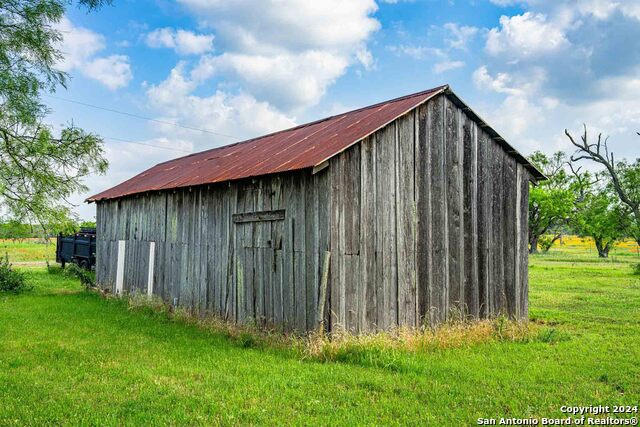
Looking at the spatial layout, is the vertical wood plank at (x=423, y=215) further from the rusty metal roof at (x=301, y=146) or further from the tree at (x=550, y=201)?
the tree at (x=550, y=201)

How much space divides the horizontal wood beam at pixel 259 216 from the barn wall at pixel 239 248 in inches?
3.7

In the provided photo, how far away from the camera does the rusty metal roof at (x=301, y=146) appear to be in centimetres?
1100

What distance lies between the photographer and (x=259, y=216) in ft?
39.8

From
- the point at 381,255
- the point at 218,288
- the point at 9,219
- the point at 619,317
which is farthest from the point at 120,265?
the point at 619,317

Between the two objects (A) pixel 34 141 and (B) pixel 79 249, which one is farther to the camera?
(B) pixel 79 249

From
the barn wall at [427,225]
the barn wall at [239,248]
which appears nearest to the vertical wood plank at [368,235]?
the barn wall at [427,225]

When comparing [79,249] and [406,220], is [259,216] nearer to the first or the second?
[406,220]

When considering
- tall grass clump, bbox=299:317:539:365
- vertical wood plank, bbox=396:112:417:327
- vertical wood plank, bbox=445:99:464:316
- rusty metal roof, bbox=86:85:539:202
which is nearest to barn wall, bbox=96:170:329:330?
rusty metal roof, bbox=86:85:539:202

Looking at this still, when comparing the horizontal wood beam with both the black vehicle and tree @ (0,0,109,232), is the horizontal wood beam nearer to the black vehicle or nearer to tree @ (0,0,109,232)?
tree @ (0,0,109,232)

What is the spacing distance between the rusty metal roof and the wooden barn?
7 cm

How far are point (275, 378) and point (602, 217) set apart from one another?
51.2 metres

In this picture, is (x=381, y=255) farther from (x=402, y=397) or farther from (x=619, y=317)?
(x=619, y=317)

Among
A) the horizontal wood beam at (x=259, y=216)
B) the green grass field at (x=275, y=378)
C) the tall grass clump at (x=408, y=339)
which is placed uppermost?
the horizontal wood beam at (x=259, y=216)

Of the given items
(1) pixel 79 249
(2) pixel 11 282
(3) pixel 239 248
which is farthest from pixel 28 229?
(3) pixel 239 248
